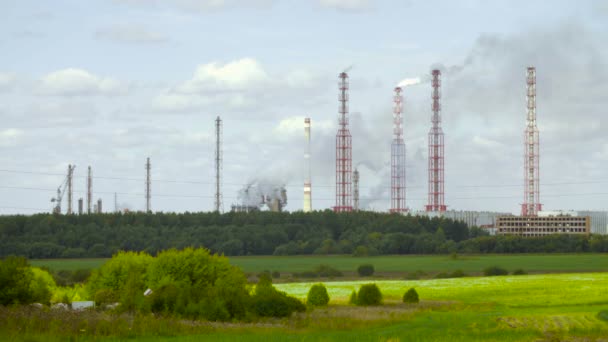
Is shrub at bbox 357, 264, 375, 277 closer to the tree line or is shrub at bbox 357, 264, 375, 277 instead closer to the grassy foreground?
the tree line

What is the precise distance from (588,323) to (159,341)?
18.7 m

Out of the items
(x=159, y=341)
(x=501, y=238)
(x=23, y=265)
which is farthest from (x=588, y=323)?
(x=501, y=238)

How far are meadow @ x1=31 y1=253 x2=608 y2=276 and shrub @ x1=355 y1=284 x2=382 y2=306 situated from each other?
190 ft

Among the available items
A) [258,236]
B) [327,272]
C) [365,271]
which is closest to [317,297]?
[365,271]

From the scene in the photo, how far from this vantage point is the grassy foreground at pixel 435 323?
3506cm

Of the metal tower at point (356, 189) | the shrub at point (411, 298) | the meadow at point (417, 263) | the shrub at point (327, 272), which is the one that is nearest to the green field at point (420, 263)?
the meadow at point (417, 263)

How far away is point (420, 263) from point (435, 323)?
3765 inches

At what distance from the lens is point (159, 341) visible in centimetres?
3341

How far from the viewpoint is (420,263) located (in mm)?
139000

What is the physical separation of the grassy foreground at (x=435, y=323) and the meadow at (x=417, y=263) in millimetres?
52656

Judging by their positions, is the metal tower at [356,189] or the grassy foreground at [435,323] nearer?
the grassy foreground at [435,323]

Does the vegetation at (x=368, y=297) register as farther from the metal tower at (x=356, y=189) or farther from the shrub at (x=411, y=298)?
the metal tower at (x=356, y=189)

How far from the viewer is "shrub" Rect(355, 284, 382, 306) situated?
202 ft

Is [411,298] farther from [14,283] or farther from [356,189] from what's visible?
[356,189]
